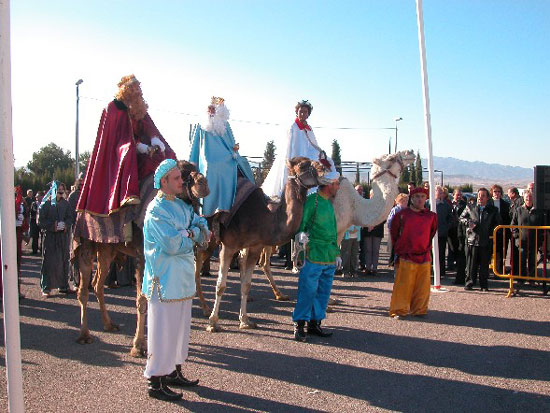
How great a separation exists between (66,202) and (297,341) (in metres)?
5.81

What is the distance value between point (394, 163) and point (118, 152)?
415 cm

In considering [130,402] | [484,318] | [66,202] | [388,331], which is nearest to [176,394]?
[130,402]

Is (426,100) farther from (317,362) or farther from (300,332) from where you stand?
(317,362)

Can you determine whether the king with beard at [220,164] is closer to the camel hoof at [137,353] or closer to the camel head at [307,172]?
the camel head at [307,172]

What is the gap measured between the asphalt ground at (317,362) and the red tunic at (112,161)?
184 cm

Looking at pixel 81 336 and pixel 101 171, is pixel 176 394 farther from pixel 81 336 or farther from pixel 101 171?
pixel 101 171

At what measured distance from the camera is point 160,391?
471 cm

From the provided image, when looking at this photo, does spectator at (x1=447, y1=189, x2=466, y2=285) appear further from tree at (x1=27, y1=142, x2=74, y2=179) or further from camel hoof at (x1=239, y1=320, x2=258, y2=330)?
tree at (x1=27, y1=142, x2=74, y2=179)

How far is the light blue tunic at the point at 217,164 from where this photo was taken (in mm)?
7342

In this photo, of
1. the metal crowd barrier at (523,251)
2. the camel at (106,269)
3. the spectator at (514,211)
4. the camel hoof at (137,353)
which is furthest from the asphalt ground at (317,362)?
the spectator at (514,211)

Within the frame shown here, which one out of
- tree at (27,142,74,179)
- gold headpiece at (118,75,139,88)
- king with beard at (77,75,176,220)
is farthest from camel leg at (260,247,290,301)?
tree at (27,142,74,179)

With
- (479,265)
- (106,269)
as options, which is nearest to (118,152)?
(106,269)

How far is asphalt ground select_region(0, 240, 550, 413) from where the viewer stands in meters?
4.73

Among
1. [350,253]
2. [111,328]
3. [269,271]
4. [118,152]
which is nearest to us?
[118,152]
